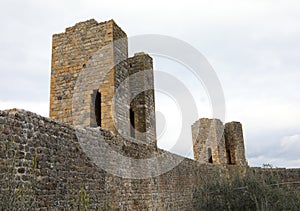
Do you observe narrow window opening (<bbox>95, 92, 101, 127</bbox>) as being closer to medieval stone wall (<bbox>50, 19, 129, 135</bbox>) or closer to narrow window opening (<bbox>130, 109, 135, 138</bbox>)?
medieval stone wall (<bbox>50, 19, 129, 135</bbox>)

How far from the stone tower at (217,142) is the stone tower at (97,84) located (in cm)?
1016

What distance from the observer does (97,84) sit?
32.4 feet

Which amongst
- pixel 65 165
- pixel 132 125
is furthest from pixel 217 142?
pixel 65 165

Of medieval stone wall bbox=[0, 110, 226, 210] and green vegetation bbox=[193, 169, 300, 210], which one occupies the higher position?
medieval stone wall bbox=[0, 110, 226, 210]

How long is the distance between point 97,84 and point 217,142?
12721 millimetres

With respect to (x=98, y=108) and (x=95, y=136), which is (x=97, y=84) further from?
(x=95, y=136)

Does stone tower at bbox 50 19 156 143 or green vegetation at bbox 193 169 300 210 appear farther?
stone tower at bbox 50 19 156 143

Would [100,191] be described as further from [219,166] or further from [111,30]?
[219,166]

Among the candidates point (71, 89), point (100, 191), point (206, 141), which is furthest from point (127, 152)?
point (206, 141)

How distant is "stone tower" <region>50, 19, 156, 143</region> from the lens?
31.6 ft

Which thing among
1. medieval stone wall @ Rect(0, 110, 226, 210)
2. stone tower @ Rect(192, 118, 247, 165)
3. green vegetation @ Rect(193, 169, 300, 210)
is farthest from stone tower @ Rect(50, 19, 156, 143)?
stone tower @ Rect(192, 118, 247, 165)

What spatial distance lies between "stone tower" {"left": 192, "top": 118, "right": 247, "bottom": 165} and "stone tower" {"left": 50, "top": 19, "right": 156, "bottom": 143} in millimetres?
10164

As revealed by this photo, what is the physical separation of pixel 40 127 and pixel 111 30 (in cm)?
570

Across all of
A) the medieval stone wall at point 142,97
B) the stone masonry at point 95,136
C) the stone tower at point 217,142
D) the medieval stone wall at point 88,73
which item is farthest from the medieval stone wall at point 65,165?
the stone tower at point 217,142
